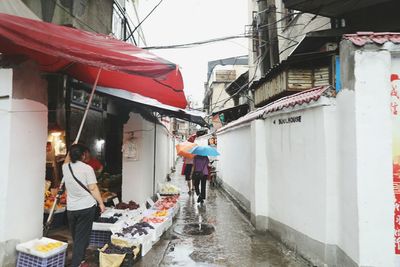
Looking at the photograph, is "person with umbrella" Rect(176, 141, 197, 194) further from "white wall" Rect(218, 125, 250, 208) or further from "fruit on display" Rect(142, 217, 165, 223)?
"fruit on display" Rect(142, 217, 165, 223)

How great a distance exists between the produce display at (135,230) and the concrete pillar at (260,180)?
2.96 meters

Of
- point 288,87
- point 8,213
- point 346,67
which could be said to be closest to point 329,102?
point 346,67

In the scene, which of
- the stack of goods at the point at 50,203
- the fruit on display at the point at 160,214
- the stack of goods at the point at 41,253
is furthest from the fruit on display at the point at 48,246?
the fruit on display at the point at 160,214

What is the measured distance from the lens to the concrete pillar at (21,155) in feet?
15.9

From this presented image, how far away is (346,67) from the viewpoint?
4.86m

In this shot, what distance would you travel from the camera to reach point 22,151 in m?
5.12

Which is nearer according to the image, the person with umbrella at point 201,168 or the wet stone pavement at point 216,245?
the wet stone pavement at point 216,245

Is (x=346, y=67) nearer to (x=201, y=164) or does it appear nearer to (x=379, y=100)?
(x=379, y=100)

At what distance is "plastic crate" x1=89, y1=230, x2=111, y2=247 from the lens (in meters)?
6.68

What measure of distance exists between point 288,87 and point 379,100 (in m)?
4.89

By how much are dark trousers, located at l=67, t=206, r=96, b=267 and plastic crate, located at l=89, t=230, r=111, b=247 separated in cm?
A: 139

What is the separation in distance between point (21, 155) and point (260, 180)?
222 inches

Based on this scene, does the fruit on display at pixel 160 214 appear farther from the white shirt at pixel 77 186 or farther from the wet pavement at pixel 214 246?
the white shirt at pixel 77 186

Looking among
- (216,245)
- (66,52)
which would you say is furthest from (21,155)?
(216,245)
